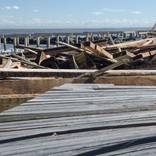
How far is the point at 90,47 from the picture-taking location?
673 cm

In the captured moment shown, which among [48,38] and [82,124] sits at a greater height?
[82,124]

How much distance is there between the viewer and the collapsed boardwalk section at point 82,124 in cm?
215

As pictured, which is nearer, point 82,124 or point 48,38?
point 82,124

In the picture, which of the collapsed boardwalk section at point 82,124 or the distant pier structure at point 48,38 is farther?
the distant pier structure at point 48,38

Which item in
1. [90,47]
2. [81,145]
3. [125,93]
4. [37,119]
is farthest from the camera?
[90,47]

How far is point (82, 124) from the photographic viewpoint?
266 centimetres

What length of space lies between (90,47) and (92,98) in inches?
132

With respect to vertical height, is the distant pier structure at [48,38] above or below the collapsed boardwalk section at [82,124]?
below

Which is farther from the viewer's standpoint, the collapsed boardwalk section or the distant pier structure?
the distant pier structure

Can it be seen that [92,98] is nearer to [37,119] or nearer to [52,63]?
[37,119]

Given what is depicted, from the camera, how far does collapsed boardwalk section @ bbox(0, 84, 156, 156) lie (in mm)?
2146

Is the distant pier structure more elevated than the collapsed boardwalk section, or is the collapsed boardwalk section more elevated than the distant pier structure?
the collapsed boardwalk section

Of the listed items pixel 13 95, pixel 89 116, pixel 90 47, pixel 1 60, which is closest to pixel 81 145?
pixel 89 116

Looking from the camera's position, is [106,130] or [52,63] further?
[52,63]
